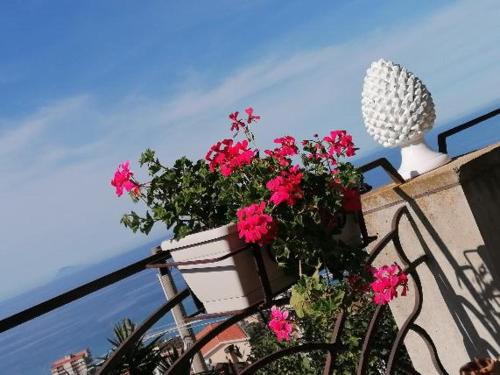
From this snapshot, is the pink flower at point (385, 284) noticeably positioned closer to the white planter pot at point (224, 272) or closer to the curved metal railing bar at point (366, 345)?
the curved metal railing bar at point (366, 345)

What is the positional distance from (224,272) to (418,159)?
108 cm

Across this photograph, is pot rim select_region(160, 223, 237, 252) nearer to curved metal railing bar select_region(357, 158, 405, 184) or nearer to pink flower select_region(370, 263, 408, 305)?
pink flower select_region(370, 263, 408, 305)

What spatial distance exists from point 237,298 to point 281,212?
0.28m

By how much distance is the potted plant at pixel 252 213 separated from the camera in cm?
165

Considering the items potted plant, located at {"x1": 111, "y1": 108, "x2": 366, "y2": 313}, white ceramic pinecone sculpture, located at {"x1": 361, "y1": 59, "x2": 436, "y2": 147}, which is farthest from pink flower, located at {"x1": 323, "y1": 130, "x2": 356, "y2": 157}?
white ceramic pinecone sculpture, located at {"x1": 361, "y1": 59, "x2": 436, "y2": 147}

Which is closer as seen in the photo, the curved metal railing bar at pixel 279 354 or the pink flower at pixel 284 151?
the curved metal railing bar at pixel 279 354

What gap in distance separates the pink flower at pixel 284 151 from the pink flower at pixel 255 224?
0.78 ft

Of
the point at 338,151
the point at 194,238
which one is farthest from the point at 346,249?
the point at 194,238

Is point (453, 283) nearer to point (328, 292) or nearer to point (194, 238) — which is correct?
point (328, 292)

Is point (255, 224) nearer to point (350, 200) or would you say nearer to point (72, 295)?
point (350, 200)

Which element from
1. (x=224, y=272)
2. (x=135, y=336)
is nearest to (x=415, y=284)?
(x=224, y=272)

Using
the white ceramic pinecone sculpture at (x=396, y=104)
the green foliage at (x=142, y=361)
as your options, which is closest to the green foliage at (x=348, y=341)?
the green foliage at (x=142, y=361)

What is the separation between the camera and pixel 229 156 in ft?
6.05

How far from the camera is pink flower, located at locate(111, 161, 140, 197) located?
1.86m
